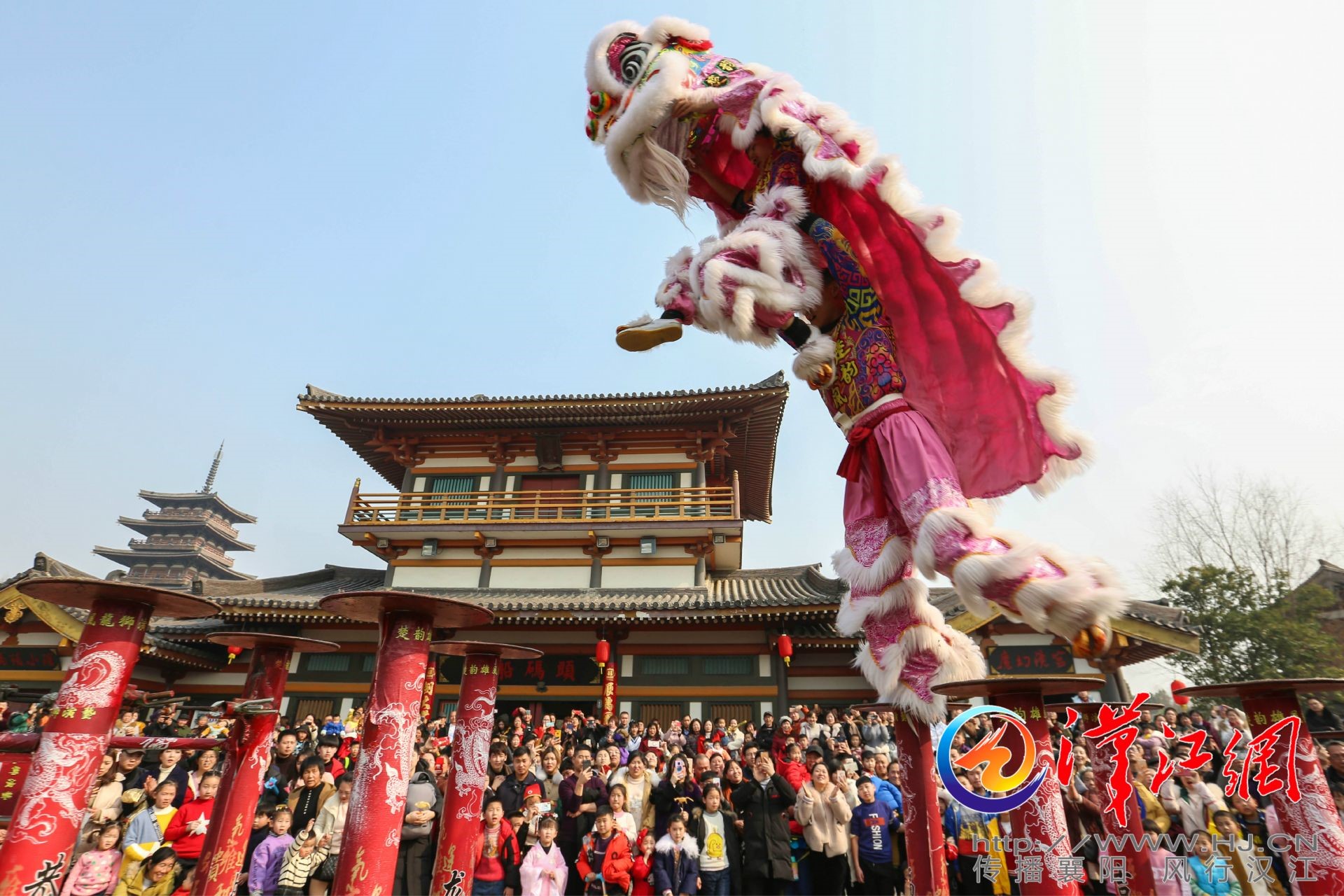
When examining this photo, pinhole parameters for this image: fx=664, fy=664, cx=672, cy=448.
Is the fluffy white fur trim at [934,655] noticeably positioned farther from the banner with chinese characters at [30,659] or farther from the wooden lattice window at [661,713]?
the banner with chinese characters at [30,659]

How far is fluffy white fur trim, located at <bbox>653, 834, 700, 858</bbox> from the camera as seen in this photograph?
16.4 feet

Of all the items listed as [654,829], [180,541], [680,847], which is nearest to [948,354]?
[680,847]

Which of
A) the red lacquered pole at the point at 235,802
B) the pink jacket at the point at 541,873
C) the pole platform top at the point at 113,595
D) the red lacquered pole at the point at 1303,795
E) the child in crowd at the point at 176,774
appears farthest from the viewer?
the child in crowd at the point at 176,774

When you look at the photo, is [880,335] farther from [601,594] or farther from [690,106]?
[601,594]

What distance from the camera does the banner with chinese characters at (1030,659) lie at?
10258 mm

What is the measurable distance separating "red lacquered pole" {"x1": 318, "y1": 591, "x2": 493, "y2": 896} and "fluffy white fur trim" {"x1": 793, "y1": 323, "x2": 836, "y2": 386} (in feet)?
5.27

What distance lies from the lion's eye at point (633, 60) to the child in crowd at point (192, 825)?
18.2 ft

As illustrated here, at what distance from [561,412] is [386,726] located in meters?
10.6

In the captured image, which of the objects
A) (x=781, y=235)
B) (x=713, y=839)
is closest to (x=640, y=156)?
(x=781, y=235)

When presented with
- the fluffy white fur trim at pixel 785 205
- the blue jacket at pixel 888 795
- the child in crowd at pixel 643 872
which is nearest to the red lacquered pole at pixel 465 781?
the child in crowd at pixel 643 872

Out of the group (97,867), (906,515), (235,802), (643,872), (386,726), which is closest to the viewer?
(906,515)

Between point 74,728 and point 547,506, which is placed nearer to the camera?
point 74,728

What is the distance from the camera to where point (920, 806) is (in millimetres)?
2111

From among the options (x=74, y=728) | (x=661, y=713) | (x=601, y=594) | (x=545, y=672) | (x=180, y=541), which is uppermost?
(x=180, y=541)
